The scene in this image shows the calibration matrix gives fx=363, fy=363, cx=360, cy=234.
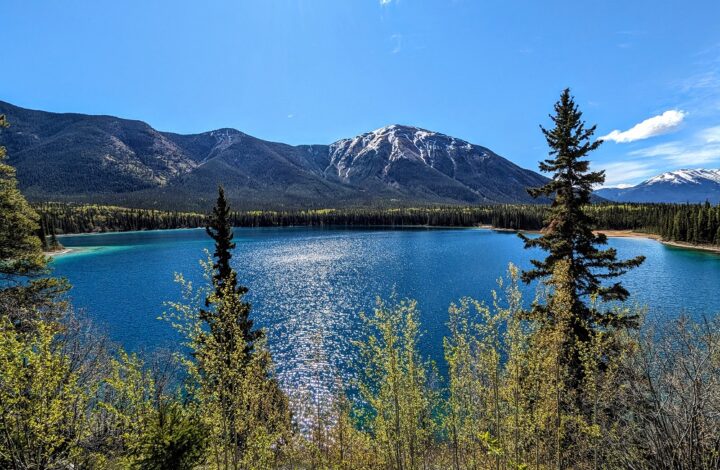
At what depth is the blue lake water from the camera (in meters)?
46.2

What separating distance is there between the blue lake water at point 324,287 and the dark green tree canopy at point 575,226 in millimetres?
14331

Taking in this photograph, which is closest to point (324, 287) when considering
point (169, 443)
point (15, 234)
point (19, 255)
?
point (19, 255)

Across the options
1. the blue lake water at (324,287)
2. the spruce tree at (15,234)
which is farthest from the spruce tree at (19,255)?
the blue lake water at (324,287)

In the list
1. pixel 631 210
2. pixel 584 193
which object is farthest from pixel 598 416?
pixel 631 210

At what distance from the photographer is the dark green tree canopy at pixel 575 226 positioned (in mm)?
21250

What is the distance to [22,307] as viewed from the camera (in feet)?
59.2

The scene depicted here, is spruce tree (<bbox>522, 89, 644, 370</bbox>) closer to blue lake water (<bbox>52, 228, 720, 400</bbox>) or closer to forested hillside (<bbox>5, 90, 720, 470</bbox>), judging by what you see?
forested hillside (<bbox>5, 90, 720, 470</bbox>)

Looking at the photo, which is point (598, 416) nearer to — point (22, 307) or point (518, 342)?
point (518, 342)

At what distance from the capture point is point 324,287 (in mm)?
79125

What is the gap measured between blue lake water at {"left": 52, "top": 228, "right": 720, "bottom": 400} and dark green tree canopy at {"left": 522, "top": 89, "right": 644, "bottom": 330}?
564 inches

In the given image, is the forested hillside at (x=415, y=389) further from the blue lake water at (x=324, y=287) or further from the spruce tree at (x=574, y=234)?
the blue lake water at (x=324, y=287)

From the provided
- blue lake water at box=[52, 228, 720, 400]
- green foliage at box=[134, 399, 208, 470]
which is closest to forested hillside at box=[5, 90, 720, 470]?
green foliage at box=[134, 399, 208, 470]

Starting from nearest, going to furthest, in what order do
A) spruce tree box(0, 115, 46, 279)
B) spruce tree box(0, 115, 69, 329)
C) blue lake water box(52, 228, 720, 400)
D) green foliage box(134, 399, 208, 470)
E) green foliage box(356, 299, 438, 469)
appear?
1. green foliage box(134, 399, 208, 470)
2. green foliage box(356, 299, 438, 469)
3. spruce tree box(0, 115, 69, 329)
4. spruce tree box(0, 115, 46, 279)
5. blue lake water box(52, 228, 720, 400)

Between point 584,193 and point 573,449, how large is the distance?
14547 mm
